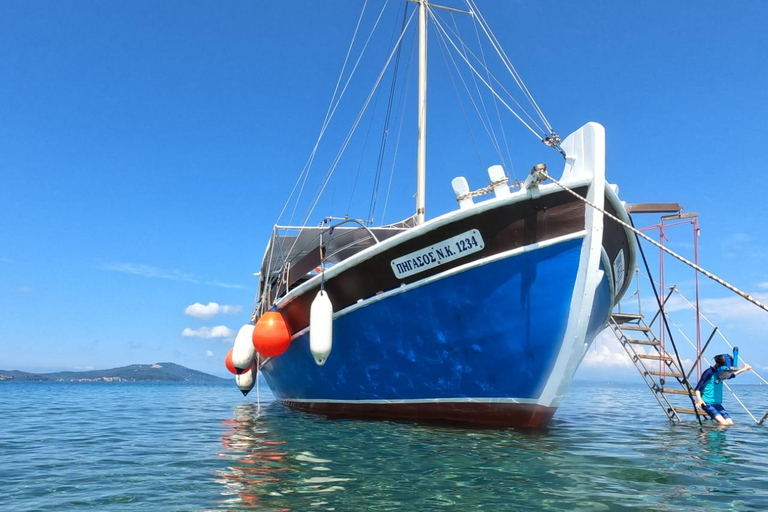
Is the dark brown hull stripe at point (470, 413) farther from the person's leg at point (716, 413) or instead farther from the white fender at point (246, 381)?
the white fender at point (246, 381)

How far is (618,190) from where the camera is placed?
8.93m

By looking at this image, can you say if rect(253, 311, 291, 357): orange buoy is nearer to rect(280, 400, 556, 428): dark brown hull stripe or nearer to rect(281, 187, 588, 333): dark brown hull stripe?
rect(280, 400, 556, 428): dark brown hull stripe

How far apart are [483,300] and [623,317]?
6683mm

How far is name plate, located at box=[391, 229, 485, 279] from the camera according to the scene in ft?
26.1

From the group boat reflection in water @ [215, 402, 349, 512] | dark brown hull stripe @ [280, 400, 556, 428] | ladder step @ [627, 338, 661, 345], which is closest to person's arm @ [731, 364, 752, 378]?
ladder step @ [627, 338, 661, 345]

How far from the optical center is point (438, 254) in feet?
27.0

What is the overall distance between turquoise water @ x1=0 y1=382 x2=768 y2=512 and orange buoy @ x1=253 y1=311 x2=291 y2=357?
1.50 meters

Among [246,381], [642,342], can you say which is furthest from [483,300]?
[246,381]

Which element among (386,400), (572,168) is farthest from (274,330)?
(572,168)

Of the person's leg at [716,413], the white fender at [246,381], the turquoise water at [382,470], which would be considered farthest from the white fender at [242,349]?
the person's leg at [716,413]

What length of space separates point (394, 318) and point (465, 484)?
390cm

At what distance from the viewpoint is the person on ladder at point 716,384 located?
10656mm

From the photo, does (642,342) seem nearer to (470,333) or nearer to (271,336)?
(470,333)

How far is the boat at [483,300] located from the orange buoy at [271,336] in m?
0.03
